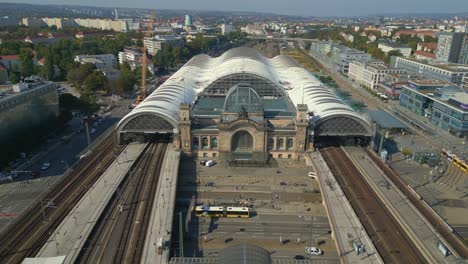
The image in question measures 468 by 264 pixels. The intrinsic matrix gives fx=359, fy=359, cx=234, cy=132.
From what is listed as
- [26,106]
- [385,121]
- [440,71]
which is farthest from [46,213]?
[440,71]

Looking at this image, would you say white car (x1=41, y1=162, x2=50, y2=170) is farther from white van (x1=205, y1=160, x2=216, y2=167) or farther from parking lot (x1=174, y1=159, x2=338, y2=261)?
white van (x1=205, y1=160, x2=216, y2=167)

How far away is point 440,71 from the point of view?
165625 millimetres

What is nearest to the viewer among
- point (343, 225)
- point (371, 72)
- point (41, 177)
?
point (343, 225)

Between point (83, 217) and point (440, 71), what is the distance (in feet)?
541

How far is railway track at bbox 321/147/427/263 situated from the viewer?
54.5 meters

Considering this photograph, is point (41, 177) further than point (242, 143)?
No

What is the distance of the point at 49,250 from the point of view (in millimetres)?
53625

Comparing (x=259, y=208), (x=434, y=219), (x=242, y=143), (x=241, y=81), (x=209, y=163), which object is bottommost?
(x=259, y=208)

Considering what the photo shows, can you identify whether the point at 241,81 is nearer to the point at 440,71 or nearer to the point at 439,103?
the point at 439,103

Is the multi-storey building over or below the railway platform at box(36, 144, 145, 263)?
over

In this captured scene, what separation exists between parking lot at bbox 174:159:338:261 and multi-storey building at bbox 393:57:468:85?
356 feet

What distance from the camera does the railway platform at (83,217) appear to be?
177ft

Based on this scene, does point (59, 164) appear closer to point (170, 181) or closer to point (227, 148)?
point (170, 181)

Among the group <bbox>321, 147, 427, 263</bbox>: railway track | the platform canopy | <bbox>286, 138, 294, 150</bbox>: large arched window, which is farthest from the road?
the platform canopy
